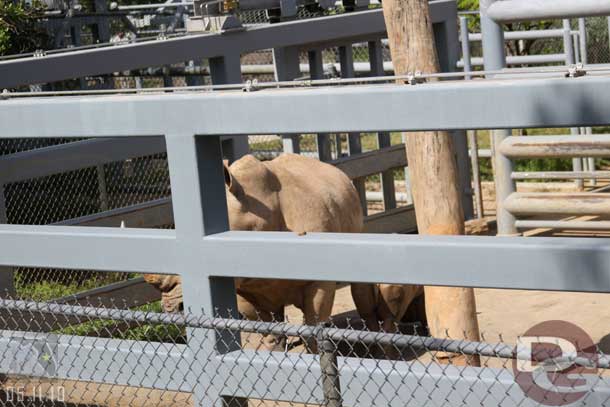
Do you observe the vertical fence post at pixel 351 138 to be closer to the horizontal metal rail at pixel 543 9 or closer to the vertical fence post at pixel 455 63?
the vertical fence post at pixel 455 63

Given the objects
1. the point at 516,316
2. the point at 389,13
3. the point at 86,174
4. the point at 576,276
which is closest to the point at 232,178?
the point at 389,13

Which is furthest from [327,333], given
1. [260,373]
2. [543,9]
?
[543,9]

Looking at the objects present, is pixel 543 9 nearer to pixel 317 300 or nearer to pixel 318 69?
pixel 318 69

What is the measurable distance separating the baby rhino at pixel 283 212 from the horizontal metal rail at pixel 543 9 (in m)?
2.24

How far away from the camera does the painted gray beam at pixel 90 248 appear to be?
4.18 m

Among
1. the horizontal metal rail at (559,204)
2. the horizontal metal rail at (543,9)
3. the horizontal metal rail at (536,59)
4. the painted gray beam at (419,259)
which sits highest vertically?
the horizontal metal rail at (543,9)

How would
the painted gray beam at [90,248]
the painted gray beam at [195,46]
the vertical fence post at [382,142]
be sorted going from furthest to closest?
the vertical fence post at [382,142] → the painted gray beam at [195,46] → the painted gray beam at [90,248]

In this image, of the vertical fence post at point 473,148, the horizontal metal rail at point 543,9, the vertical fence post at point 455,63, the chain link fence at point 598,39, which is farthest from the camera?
the chain link fence at point 598,39

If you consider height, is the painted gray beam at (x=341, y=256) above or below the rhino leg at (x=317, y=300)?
above

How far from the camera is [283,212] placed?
8.18 meters

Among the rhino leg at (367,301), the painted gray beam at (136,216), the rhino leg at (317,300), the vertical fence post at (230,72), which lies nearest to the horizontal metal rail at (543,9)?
the vertical fence post at (230,72)

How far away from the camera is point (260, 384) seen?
3.96 metres

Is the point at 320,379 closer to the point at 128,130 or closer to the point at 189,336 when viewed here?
the point at 189,336

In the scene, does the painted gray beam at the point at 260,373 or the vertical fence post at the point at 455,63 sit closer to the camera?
the painted gray beam at the point at 260,373
